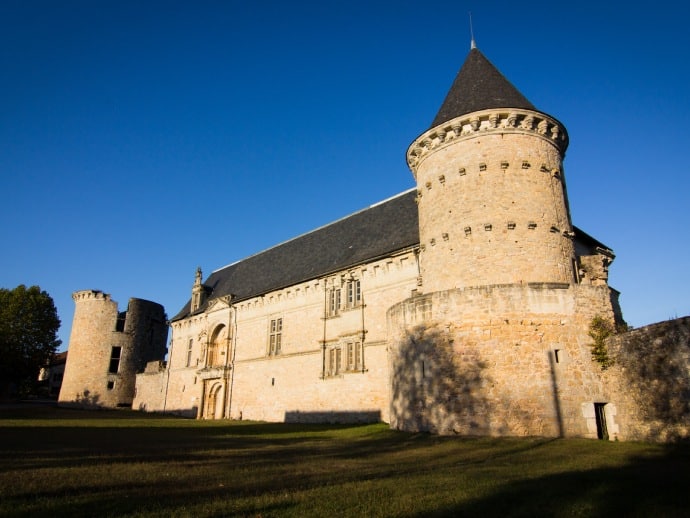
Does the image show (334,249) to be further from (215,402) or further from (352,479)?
(352,479)

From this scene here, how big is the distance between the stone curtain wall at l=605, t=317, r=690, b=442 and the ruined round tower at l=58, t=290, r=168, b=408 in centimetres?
4385

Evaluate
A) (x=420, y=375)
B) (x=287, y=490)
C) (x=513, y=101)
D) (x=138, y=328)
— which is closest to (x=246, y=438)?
(x=420, y=375)

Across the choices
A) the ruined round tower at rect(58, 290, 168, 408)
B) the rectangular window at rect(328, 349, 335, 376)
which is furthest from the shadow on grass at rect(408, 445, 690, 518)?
the ruined round tower at rect(58, 290, 168, 408)

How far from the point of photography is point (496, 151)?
18.6 metres

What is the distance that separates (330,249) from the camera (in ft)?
103

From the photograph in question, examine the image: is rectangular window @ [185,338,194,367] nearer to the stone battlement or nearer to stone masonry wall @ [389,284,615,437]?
the stone battlement

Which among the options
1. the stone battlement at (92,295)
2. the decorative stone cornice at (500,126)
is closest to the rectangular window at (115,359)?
the stone battlement at (92,295)

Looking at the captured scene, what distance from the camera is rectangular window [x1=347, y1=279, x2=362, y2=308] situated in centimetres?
2652

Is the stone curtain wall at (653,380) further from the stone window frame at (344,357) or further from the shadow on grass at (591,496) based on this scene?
the stone window frame at (344,357)

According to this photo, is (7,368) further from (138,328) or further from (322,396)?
(322,396)

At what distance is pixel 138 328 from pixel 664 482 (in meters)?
47.9

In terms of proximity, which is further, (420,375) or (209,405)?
(209,405)

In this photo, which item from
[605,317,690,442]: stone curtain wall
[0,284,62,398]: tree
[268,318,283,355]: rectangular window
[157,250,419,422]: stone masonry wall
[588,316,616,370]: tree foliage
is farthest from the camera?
[0,284,62,398]: tree

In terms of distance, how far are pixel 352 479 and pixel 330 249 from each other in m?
23.2
